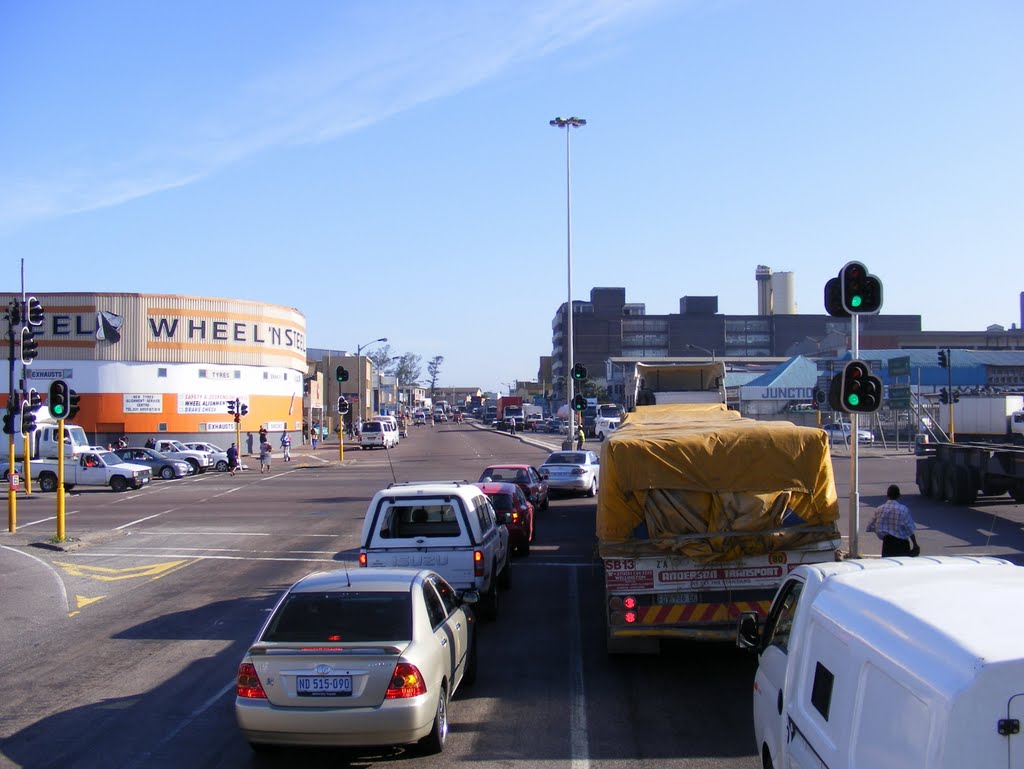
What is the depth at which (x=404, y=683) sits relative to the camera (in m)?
7.15

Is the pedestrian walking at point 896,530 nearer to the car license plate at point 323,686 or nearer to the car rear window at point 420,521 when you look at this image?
the car rear window at point 420,521

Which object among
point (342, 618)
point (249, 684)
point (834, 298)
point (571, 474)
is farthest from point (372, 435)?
point (249, 684)

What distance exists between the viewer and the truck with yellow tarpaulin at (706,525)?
9.81 meters

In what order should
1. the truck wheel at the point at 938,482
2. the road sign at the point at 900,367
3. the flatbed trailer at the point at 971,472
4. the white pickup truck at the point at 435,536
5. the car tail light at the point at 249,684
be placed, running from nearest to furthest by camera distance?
the car tail light at the point at 249,684
the white pickup truck at the point at 435,536
the flatbed trailer at the point at 971,472
the truck wheel at the point at 938,482
the road sign at the point at 900,367

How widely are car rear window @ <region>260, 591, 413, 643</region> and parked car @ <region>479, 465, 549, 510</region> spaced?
1622cm

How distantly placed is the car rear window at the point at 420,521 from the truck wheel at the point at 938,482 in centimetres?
1847

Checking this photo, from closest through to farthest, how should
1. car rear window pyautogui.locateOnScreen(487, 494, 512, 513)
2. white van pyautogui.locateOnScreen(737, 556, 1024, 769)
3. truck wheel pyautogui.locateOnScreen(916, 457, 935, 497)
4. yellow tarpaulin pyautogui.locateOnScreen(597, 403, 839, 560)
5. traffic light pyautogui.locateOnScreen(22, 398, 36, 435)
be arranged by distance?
white van pyautogui.locateOnScreen(737, 556, 1024, 769), yellow tarpaulin pyautogui.locateOnScreen(597, 403, 839, 560), car rear window pyautogui.locateOnScreen(487, 494, 512, 513), traffic light pyautogui.locateOnScreen(22, 398, 36, 435), truck wheel pyautogui.locateOnScreen(916, 457, 935, 497)

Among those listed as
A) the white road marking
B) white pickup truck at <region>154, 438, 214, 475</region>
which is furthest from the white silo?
the white road marking

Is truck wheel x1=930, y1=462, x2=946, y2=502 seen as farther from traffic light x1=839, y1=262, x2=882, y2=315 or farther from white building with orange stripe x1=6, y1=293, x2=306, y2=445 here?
white building with orange stripe x1=6, y1=293, x2=306, y2=445

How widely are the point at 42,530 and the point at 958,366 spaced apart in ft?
220

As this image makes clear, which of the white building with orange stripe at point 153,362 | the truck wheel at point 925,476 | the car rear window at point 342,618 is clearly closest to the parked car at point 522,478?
the truck wheel at point 925,476

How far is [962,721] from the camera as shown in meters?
3.34

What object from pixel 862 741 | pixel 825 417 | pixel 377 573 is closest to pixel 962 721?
pixel 862 741

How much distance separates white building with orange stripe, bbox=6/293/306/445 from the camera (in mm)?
59031
